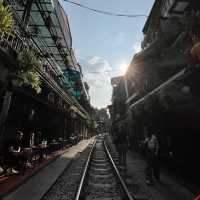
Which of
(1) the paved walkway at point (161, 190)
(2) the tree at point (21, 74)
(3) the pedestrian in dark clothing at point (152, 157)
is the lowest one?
(1) the paved walkway at point (161, 190)

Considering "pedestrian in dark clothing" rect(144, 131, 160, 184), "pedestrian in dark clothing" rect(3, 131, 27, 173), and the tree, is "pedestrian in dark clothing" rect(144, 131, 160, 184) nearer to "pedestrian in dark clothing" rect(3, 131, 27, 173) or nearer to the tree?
the tree

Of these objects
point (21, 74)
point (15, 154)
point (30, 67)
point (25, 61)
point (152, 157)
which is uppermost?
point (25, 61)

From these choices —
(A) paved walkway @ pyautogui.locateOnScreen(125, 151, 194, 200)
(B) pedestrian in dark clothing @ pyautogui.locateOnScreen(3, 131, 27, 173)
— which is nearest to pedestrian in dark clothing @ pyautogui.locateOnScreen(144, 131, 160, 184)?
(A) paved walkway @ pyautogui.locateOnScreen(125, 151, 194, 200)

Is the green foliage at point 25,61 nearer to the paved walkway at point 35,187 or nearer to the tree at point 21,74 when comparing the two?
the tree at point 21,74

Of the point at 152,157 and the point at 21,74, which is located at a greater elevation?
the point at 21,74

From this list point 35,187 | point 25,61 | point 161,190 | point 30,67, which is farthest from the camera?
point 35,187

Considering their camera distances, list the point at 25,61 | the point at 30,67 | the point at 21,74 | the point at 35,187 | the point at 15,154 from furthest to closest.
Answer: the point at 15,154, the point at 35,187, the point at 30,67, the point at 25,61, the point at 21,74

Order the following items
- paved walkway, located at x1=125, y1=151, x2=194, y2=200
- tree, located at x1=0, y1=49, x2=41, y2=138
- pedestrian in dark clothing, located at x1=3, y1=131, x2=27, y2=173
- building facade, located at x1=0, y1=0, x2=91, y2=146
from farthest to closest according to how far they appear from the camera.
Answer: pedestrian in dark clothing, located at x1=3, y1=131, x2=27, y2=173 → building facade, located at x1=0, y1=0, x2=91, y2=146 → paved walkway, located at x1=125, y1=151, x2=194, y2=200 → tree, located at x1=0, y1=49, x2=41, y2=138

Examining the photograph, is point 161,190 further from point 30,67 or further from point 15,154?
point 30,67

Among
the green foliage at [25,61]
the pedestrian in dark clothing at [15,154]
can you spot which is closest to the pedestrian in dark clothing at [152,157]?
the pedestrian in dark clothing at [15,154]

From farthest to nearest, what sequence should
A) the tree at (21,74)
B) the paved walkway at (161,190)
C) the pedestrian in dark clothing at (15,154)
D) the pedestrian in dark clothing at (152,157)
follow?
the pedestrian in dark clothing at (15,154), the pedestrian in dark clothing at (152,157), the paved walkway at (161,190), the tree at (21,74)

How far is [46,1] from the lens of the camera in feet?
41.3

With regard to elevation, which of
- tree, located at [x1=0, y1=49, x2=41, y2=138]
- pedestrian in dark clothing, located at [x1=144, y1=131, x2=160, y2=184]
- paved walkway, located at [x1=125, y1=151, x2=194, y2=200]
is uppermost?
tree, located at [x1=0, y1=49, x2=41, y2=138]

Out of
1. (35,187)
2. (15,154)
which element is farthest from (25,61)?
(35,187)
